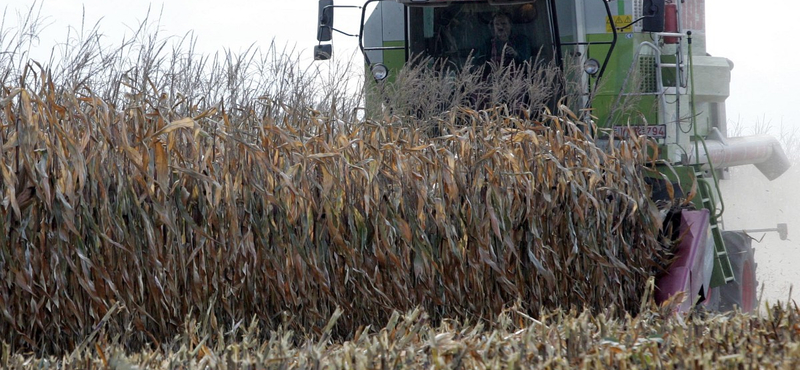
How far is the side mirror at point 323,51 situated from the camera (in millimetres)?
6887

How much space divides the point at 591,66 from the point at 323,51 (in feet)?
6.54

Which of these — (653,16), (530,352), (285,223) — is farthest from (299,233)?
(653,16)

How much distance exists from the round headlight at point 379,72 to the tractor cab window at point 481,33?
29cm

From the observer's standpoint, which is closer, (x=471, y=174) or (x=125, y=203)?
(x=125, y=203)

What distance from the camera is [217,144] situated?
10.5ft

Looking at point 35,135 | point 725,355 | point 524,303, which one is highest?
point 35,135

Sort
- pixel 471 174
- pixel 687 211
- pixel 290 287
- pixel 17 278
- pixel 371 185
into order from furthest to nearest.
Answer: pixel 687 211, pixel 471 174, pixel 371 185, pixel 290 287, pixel 17 278

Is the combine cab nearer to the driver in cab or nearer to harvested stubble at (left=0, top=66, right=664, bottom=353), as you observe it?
the driver in cab

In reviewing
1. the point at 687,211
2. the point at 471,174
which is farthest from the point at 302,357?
the point at 687,211

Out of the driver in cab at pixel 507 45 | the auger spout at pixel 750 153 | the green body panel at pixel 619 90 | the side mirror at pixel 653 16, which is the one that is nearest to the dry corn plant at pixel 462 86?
the driver in cab at pixel 507 45

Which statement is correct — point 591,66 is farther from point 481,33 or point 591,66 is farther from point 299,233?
point 299,233

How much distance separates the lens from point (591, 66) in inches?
249

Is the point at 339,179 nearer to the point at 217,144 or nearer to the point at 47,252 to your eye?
the point at 217,144

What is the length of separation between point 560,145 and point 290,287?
1.31 m
